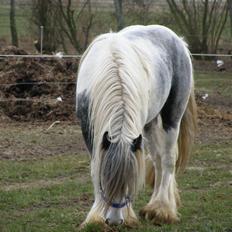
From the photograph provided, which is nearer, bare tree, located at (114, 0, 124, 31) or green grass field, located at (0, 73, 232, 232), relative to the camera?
green grass field, located at (0, 73, 232, 232)

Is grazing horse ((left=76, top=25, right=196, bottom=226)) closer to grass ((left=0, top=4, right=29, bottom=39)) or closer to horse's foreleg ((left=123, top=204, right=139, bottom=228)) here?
horse's foreleg ((left=123, top=204, right=139, bottom=228))

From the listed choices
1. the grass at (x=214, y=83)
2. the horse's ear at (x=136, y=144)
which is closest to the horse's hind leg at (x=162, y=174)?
the horse's ear at (x=136, y=144)

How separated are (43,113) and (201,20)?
581 inches

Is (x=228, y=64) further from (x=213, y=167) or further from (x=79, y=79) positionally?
(x=79, y=79)

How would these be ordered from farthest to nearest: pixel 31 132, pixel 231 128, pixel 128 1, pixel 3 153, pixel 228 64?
pixel 128 1 < pixel 228 64 < pixel 231 128 < pixel 31 132 < pixel 3 153

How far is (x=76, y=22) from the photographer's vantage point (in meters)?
24.3

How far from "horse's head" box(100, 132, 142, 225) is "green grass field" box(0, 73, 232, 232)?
45 centimetres

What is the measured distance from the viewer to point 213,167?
7.54 m

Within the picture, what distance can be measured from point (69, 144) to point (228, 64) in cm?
1548

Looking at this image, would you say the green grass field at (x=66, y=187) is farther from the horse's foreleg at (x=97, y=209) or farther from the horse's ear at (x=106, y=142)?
the horse's ear at (x=106, y=142)

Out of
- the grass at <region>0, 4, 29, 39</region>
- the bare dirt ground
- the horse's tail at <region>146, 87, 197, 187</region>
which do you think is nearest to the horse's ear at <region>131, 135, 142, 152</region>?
the horse's tail at <region>146, 87, 197, 187</region>

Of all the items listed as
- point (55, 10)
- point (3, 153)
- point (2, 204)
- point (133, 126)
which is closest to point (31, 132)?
point (3, 153)

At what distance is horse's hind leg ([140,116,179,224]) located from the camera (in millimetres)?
5199

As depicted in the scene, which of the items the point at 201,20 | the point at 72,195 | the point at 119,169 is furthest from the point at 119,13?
the point at 119,169
